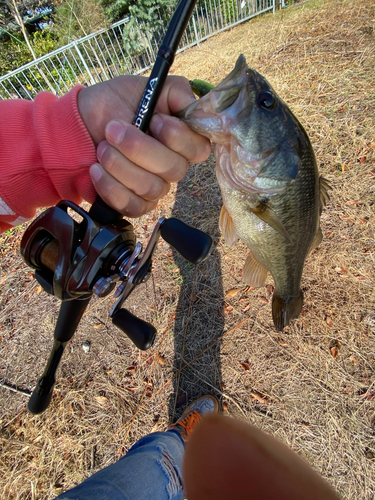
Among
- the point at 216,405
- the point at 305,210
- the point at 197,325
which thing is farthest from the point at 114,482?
the point at 305,210

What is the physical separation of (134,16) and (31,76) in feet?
14.0

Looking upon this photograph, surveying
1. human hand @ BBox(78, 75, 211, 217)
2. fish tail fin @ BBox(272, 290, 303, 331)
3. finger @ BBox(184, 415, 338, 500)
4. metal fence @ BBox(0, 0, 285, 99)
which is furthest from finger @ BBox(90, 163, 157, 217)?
metal fence @ BBox(0, 0, 285, 99)

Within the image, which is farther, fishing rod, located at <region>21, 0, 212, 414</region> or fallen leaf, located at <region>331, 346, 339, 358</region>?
fallen leaf, located at <region>331, 346, 339, 358</region>

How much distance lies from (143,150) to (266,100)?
71 centimetres

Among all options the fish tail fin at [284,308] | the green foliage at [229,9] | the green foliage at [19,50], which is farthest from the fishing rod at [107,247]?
the green foliage at [19,50]

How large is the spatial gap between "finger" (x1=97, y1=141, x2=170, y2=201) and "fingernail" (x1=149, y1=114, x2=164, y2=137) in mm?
199

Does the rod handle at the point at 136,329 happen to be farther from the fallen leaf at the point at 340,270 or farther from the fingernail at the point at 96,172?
the fallen leaf at the point at 340,270

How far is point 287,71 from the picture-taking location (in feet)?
16.8

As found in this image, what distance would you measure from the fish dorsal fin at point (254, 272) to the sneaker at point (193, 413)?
1.29 m

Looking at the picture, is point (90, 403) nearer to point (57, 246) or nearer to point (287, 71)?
point (57, 246)

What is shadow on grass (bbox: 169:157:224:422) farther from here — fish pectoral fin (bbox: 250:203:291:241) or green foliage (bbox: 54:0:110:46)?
green foliage (bbox: 54:0:110:46)

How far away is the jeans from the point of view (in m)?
1.54

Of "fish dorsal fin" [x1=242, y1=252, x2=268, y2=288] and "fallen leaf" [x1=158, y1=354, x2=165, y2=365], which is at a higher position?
"fish dorsal fin" [x1=242, y1=252, x2=268, y2=288]

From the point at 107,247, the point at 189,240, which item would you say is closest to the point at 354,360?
the point at 189,240
